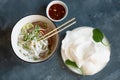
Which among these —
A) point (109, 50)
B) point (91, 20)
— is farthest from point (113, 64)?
point (91, 20)

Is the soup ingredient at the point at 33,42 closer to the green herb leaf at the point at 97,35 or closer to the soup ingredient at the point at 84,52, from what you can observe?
the soup ingredient at the point at 84,52

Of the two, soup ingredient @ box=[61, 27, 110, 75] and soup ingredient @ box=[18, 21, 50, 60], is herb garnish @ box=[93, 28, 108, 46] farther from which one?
soup ingredient @ box=[18, 21, 50, 60]

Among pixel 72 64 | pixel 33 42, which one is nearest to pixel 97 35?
pixel 72 64

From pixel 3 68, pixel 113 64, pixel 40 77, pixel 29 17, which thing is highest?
pixel 29 17

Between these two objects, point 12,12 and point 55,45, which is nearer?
point 55,45

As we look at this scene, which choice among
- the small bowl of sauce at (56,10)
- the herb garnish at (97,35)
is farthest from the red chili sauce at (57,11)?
the herb garnish at (97,35)

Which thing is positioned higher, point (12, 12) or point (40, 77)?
point (12, 12)

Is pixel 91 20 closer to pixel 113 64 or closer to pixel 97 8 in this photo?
pixel 97 8

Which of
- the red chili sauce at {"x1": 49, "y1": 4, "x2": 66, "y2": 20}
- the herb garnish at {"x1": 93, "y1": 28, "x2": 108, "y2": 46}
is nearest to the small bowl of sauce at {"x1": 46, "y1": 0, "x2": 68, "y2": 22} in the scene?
the red chili sauce at {"x1": 49, "y1": 4, "x2": 66, "y2": 20}
